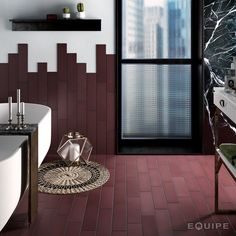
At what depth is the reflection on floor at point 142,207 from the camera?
2461 millimetres

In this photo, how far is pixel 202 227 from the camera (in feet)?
8.14

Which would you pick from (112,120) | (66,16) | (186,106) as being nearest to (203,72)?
(186,106)

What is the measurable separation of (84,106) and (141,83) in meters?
0.72

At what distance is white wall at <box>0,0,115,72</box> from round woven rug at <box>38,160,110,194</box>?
42.6 inches

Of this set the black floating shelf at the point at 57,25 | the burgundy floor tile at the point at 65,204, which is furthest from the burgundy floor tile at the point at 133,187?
the black floating shelf at the point at 57,25

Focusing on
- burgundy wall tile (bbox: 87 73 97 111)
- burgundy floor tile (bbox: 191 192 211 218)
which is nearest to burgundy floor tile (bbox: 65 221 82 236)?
burgundy floor tile (bbox: 191 192 211 218)

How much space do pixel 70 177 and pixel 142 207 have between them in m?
0.84

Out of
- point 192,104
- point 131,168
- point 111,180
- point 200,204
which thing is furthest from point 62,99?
point 200,204

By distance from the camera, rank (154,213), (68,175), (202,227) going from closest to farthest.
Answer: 1. (202,227)
2. (154,213)
3. (68,175)

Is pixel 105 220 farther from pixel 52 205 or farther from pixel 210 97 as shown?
pixel 210 97

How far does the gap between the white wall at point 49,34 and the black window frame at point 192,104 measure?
0.62 feet

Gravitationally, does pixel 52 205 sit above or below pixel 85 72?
below

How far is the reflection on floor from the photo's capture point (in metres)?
2.46

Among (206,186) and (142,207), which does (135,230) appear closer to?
(142,207)
